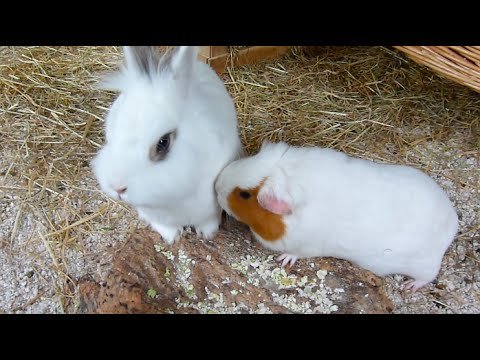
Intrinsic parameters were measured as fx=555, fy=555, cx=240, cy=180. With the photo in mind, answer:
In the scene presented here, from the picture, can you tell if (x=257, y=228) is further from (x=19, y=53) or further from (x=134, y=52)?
(x=19, y=53)

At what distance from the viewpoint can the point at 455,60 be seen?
228 cm

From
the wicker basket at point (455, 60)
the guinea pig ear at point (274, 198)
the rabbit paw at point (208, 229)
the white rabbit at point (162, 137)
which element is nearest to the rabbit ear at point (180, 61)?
the white rabbit at point (162, 137)

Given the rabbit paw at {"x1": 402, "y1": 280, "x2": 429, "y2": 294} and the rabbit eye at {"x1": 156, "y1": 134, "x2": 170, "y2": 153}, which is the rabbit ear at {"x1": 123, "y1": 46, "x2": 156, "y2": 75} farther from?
the rabbit paw at {"x1": 402, "y1": 280, "x2": 429, "y2": 294}

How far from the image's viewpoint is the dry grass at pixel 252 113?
2.78 m

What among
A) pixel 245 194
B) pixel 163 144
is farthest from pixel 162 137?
pixel 245 194

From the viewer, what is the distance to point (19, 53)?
11.4ft

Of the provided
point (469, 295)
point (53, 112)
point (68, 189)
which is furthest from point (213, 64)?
point (469, 295)

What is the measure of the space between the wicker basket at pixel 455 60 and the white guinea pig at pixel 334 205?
446 mm

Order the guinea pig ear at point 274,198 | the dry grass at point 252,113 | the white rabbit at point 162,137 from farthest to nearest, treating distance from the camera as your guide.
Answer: the dry grass at point 252,113, the guinea pig ear at point 274,198, the white rabbit at point 162,137

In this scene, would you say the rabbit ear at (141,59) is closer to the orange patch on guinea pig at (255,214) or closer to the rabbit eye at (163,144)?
the rabbit eye at (163,144)

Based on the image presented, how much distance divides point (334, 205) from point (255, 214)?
32 centimetres

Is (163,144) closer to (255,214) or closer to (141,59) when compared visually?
(141,59)

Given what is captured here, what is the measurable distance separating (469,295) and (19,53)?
291 cm

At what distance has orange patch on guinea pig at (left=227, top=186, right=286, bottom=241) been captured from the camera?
227 centimetres
